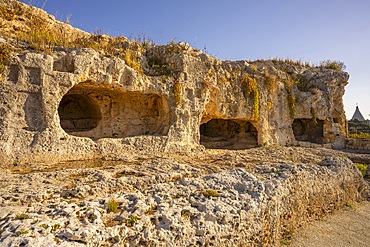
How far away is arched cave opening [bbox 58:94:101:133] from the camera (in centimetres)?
1007

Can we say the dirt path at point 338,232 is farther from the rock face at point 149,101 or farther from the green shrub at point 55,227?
the rock face at point 149,101

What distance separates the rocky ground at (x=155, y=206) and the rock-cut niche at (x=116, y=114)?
3508 mm

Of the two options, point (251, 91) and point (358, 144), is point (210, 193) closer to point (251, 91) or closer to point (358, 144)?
point (251, 91)

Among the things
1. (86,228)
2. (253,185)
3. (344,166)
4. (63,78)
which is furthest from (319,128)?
(86,228)

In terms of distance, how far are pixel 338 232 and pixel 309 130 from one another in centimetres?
1257

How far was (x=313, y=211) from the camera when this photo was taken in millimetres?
5512

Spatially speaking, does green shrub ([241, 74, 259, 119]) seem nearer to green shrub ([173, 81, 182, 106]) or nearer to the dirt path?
green shrub ([173, 81, 182, 106])

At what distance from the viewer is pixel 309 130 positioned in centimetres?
1631

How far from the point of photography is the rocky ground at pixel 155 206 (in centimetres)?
271

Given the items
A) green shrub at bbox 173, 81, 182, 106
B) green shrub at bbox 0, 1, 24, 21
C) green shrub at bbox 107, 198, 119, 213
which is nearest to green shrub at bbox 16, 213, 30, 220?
green shrub at bbox 107, 198, 119, 213

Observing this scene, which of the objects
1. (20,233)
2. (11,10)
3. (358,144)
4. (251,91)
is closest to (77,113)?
(11,10)

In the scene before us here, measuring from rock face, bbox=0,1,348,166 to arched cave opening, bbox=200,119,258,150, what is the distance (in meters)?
0.06

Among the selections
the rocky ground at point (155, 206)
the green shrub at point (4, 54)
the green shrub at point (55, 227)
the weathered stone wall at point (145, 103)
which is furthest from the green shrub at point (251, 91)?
the green shrub at point (55, 227)

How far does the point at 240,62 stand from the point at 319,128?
7.82 m
